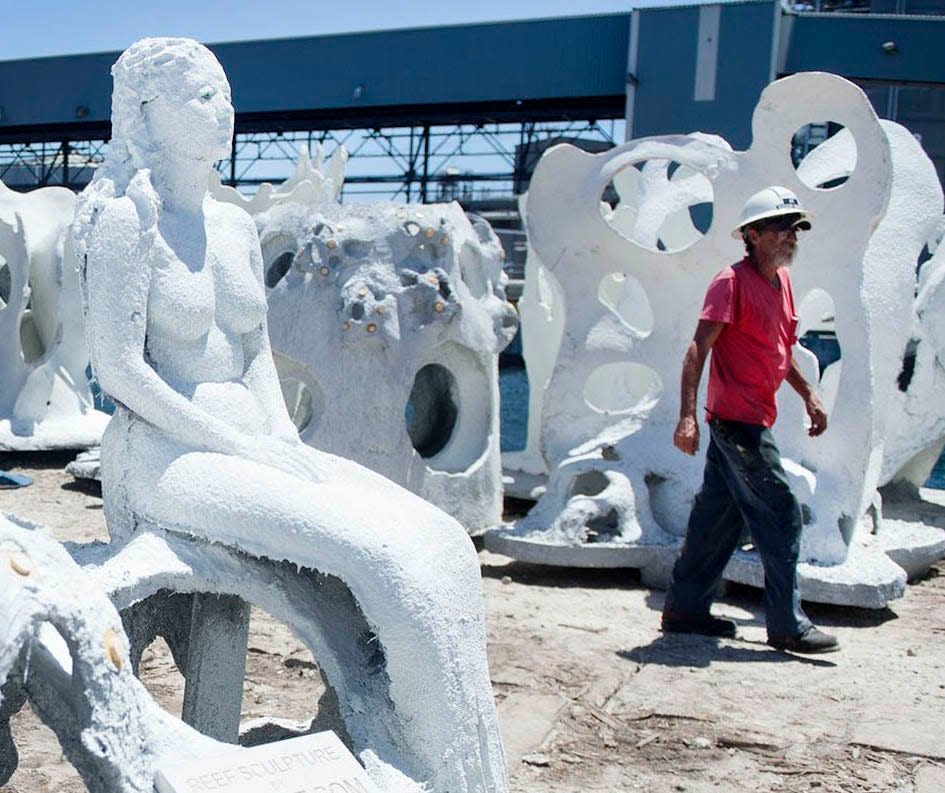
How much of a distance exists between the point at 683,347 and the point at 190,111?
373 cm

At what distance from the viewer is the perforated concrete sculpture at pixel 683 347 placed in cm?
564

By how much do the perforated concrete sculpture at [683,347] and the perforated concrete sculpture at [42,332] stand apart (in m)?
4.24

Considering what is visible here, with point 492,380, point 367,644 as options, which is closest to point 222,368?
point 367,644

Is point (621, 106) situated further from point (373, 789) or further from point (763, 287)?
point (373, 789)

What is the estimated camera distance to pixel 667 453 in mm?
6164

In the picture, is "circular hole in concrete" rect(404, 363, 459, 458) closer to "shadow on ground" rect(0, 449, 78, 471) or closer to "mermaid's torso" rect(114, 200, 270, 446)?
"shadow on ground" rect(0, 449, 78, 471)

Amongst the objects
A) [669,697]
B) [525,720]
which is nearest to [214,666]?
[525,720]

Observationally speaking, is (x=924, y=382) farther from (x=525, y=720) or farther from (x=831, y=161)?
(x=525, y=720)

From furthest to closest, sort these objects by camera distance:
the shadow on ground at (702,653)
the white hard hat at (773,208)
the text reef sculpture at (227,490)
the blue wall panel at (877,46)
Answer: the blue wall panel at (877,46)
the shadow on ground at (702,653)
the white hard hat at (773,208)
the text reef sculpture at (227,490)

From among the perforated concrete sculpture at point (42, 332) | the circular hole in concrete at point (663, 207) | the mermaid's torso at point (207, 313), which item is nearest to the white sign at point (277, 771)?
the mermaid's torso at point (207, 313)

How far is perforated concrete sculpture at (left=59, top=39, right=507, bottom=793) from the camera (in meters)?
2.70

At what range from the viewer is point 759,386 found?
15.5 ft

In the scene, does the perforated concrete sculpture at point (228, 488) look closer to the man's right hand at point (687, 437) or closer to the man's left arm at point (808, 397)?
the man's right hand at point (687, 437)

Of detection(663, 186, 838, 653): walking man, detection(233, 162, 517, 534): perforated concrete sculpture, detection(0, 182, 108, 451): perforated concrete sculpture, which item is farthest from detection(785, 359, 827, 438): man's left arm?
detection(0, 182, 108, 451): perforated concrete sculpture
